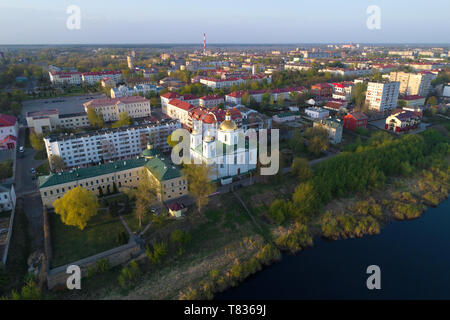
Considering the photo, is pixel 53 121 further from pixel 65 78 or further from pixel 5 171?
pixel 65 78

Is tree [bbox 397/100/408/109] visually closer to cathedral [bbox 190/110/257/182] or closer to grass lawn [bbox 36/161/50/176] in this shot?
cathedral [bbox 190/110/257/182]

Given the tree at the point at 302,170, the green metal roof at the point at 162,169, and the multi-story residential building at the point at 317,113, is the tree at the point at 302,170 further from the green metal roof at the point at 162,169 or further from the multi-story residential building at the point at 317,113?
the multi-story residential building at the point at 317,113

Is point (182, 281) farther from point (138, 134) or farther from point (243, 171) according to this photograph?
point (138, 134)

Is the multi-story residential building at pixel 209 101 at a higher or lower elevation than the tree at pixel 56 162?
higher

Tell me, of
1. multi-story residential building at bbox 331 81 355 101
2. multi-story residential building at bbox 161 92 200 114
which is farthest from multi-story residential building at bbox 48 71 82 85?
multi-story residential building at bbox 331 81 355 101

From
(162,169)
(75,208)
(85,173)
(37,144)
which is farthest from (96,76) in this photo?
(75,208)

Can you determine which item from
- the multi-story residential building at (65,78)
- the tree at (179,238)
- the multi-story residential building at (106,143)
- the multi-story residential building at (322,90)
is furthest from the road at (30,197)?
the multi-story residential building at (65,78)

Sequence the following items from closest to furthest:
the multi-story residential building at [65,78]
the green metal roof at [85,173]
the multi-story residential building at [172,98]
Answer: the green metal roof at [85,173], the multi-story residential building at [172,98], the multi-story residential building at [65,78]
